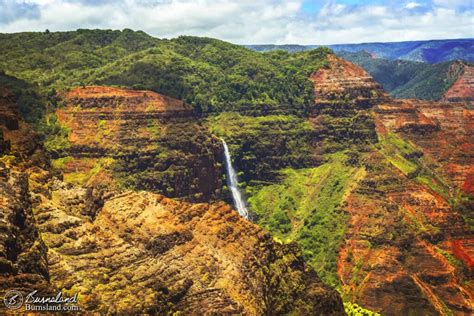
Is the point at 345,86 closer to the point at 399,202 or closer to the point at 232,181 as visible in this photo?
the point at 232,181

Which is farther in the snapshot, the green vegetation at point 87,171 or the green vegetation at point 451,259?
the green vegetation at point 87,171

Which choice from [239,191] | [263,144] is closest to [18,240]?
[239,191]

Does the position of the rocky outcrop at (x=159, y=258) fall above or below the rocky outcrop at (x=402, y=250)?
above

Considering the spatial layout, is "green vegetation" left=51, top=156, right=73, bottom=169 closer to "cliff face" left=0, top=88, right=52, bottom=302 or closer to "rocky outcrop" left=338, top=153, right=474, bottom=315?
"rocky outcrop" left=338, top=153, right=474, bottom=315

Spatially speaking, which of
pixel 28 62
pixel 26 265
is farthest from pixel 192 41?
pixel 26 265

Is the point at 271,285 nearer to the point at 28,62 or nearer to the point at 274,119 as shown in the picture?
the point at 274,119

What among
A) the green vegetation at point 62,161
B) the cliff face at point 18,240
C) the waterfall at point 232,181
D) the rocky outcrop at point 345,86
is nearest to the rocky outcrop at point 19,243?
the cliff face at point 18,240

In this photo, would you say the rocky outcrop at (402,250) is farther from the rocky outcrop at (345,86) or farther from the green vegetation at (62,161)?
the green vegetation at (62,161)

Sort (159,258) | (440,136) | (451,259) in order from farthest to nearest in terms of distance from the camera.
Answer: (440,136) → (451,259) → (159,258)
